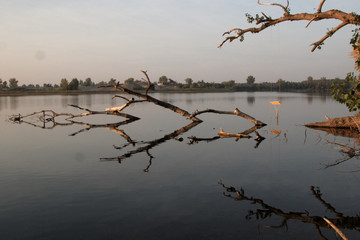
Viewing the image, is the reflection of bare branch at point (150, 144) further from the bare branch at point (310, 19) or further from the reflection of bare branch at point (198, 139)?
the bare branch at point (310, 19)

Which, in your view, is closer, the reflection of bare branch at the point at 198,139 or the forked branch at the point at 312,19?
the forked branch at the point at 312,19

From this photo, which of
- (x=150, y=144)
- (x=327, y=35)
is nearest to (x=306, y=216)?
(x=327, y=35)

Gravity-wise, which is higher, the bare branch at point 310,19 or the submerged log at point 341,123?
the bare branch at point 310,19

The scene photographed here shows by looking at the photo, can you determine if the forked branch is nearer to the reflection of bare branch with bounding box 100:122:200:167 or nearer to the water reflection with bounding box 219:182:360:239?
the water reflection with bounding box 219:182:360:239

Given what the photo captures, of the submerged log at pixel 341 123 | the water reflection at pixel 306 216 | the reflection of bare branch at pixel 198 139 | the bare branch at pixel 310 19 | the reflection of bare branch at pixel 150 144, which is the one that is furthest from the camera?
the submerged log at pixel 341 123

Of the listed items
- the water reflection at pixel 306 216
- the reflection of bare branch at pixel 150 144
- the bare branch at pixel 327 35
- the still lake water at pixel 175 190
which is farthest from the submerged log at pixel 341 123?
the water reflection at pixel 306 216

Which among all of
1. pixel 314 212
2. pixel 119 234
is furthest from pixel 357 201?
pixel 119 234

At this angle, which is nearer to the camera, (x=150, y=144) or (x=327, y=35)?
(x=327, y=35)

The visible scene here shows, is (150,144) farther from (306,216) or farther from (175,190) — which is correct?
(306,216)

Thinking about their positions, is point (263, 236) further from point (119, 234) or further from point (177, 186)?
point (177, 186)

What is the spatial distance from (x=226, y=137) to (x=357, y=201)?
14264 millimetres

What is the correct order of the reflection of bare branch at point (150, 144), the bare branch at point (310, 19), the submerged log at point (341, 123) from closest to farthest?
the bare branch at point (310, 19)
the reflection of bare branch at point (150, 144)
the submerged log at point (341, 123)

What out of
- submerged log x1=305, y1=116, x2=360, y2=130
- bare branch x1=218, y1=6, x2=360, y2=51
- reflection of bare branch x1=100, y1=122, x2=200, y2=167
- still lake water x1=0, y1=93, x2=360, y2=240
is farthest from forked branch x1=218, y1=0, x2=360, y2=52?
submerged log x1=305, y1=116, x2=360, y2=130

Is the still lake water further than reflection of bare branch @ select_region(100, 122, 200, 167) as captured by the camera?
No
